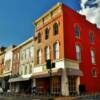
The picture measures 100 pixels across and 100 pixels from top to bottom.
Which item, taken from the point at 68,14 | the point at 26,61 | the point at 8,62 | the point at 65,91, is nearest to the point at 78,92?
the point at 65,91

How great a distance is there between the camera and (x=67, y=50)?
3428 cm

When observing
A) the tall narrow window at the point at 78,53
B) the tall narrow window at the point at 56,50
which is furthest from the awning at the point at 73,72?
the tall narrow window at the point at 56,50

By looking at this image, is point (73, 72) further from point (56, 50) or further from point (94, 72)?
point (94, 72)

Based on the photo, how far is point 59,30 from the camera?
35.3 meters

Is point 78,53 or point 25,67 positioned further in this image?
point 25,67

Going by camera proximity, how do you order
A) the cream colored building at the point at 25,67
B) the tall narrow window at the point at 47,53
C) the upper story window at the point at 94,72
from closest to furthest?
the tall narrow window at the point at 47,53 → the upper story window at the point at 94,72 → the cream colored building at the point at 25,67

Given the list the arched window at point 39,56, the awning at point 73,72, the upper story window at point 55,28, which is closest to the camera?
the awning at point 73,72

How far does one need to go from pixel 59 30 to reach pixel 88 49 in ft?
24.8

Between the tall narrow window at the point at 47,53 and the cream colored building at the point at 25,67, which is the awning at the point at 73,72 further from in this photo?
the cream colored building at the point at 25,67

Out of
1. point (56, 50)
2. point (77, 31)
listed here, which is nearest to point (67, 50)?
point (56, 50)

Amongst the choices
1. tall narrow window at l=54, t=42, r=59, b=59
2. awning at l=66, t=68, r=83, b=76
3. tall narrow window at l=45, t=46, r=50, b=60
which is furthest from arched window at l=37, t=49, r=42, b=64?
awning at l=66, t=68, r=83, b=76

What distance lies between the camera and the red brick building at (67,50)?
3378 centimetres

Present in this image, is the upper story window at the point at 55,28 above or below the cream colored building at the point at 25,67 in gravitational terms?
above

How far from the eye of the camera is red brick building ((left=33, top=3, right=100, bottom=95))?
3378cm
